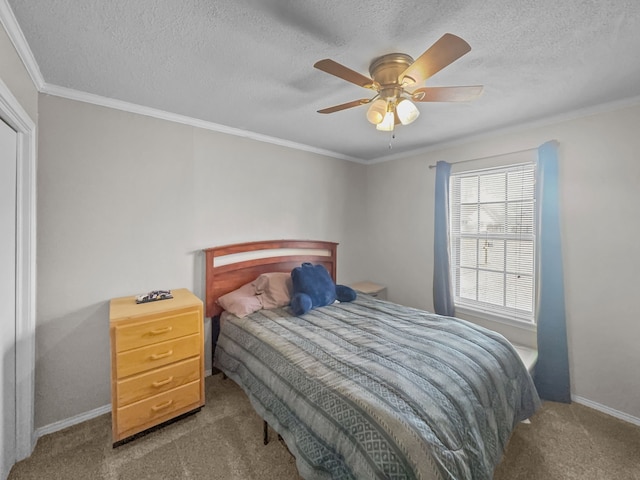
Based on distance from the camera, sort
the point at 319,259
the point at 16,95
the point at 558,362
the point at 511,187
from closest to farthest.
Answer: the point at 16,95, the point at 558,362, the point at 511,187, the point at 319,259

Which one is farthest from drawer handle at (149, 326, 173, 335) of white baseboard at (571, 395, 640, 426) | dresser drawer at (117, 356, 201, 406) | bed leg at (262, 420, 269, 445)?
white baseboard at (571, 395, 640, 426)

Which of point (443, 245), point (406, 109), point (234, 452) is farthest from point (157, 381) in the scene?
point (443, 245)

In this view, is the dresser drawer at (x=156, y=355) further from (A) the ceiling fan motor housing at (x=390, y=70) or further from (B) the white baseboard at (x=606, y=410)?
(B) the white baseboard at (x=606, y=410)

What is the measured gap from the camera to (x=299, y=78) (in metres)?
1.79

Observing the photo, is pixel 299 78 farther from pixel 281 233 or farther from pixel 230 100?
pixel 281 233

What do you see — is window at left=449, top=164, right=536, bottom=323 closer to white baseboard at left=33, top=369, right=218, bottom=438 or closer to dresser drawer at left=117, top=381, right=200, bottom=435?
dresser drawer at left=117, top=381, right=200, bottom=435

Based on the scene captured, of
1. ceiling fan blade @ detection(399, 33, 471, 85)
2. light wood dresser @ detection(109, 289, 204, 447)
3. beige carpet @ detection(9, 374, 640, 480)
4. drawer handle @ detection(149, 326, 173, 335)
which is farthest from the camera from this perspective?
drawer handle @ detection(149, 326, 173, 335)

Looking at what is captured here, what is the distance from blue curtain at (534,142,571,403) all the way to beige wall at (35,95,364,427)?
2643mm

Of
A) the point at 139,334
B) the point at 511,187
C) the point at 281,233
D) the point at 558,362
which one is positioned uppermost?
the point at 511,187

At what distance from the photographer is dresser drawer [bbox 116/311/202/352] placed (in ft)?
5.75

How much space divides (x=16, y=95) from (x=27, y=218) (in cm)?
70

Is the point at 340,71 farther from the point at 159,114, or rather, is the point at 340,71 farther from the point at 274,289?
the point at 274,289

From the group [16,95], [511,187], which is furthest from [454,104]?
[16,95]

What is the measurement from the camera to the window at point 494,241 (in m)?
2.65
